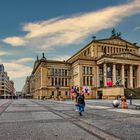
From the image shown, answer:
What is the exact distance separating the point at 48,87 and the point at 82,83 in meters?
14.8

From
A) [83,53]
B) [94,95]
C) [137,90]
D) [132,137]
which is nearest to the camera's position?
[132,137]

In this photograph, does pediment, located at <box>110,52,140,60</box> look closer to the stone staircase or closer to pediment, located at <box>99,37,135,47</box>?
pediment, located at <box>99,37,135,47</box>

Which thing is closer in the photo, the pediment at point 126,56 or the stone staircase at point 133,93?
the stone staircase at point 133,93

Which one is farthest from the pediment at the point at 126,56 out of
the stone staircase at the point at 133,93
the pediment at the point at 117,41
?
the stone staircase at the point at 133,93

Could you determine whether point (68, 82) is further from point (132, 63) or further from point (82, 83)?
point (132, 63)

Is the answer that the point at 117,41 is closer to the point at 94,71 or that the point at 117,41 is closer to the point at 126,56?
the point at 126,56

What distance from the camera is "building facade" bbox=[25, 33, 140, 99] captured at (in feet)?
335

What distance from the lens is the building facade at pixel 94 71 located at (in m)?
102

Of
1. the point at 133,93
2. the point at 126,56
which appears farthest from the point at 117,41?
the point at 133,93

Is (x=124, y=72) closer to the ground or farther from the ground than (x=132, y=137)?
farther from the ground

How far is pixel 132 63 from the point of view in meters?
106

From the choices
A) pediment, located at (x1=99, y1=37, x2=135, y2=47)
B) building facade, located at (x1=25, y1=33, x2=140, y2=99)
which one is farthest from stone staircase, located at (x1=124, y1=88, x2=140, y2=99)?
pediment, located at (x1=99, y1=37, x2=135, y2=47)

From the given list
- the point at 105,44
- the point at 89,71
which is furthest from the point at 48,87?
the point at 105,44

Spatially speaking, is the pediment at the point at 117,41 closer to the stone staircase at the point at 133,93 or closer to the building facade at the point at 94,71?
the building facade at the point at 94,71
